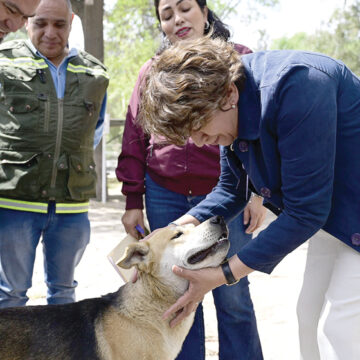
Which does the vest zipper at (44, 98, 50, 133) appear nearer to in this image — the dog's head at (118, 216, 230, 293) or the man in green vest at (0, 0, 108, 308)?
the man in green vest at (0, 0, 108, 308)

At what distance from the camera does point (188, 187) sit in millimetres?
3619

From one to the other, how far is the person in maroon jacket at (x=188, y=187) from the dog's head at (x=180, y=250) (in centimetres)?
47

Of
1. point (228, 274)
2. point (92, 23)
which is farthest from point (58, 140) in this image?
point (92, 23)

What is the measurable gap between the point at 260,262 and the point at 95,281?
4.21 metres

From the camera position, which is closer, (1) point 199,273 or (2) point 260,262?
(2) point 260,262

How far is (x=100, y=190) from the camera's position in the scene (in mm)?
12773

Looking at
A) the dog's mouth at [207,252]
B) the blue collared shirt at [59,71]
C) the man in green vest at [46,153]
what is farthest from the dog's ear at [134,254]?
the blue collared shirt at [59,71]

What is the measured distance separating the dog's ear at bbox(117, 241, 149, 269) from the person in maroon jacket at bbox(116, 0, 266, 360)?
534 millimetres

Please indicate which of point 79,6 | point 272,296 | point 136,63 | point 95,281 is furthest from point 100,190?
point 136,63

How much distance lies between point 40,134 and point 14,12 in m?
0.97

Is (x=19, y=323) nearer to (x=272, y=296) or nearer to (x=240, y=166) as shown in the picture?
(x=240, y=166)

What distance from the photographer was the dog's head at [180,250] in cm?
303

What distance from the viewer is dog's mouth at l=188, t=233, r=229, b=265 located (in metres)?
3.02

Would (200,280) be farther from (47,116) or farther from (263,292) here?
(263,292)
